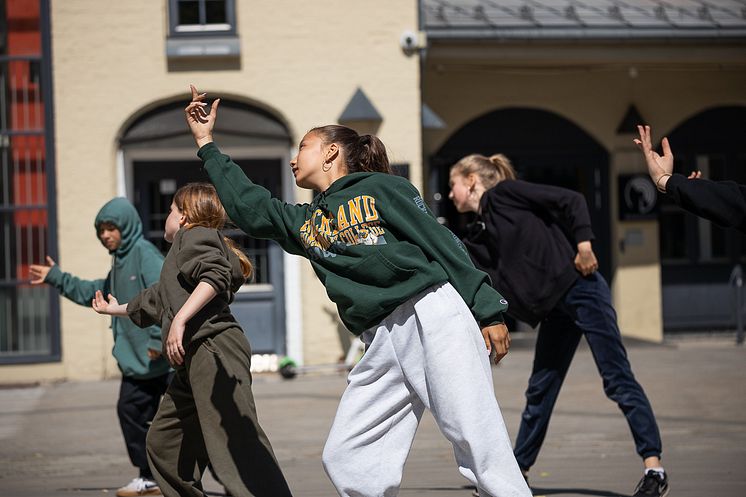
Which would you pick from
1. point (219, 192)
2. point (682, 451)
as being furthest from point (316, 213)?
point (682, 451)

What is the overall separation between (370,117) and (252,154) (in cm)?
139

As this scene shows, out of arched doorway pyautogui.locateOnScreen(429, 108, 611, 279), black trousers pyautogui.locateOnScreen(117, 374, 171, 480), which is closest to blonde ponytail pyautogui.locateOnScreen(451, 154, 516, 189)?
black trousers pyautogui.locateOnScreen(117, 374, 171, 480)

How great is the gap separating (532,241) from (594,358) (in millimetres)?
702

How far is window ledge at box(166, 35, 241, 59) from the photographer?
1237 centimetres

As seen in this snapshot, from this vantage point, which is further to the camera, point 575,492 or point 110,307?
point 575,492

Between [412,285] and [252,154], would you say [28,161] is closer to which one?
[252,154]

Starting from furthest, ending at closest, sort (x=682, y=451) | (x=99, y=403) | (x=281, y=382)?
(x=281, y=382), (x=99, y=403), (x=682, y=451)

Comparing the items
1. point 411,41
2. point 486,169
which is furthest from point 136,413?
point 411,41

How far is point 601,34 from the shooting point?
13.5 m

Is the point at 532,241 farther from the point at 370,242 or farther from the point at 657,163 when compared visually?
the point at 370,242

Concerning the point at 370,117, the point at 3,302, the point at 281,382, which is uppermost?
the point at 370,117

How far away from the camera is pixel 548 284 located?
6164mm

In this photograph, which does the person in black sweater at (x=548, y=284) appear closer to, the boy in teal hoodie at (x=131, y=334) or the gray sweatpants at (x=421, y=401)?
the boy in teal hoodie at (x=131, y=334)

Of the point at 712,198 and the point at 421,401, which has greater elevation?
the point at 712,198
